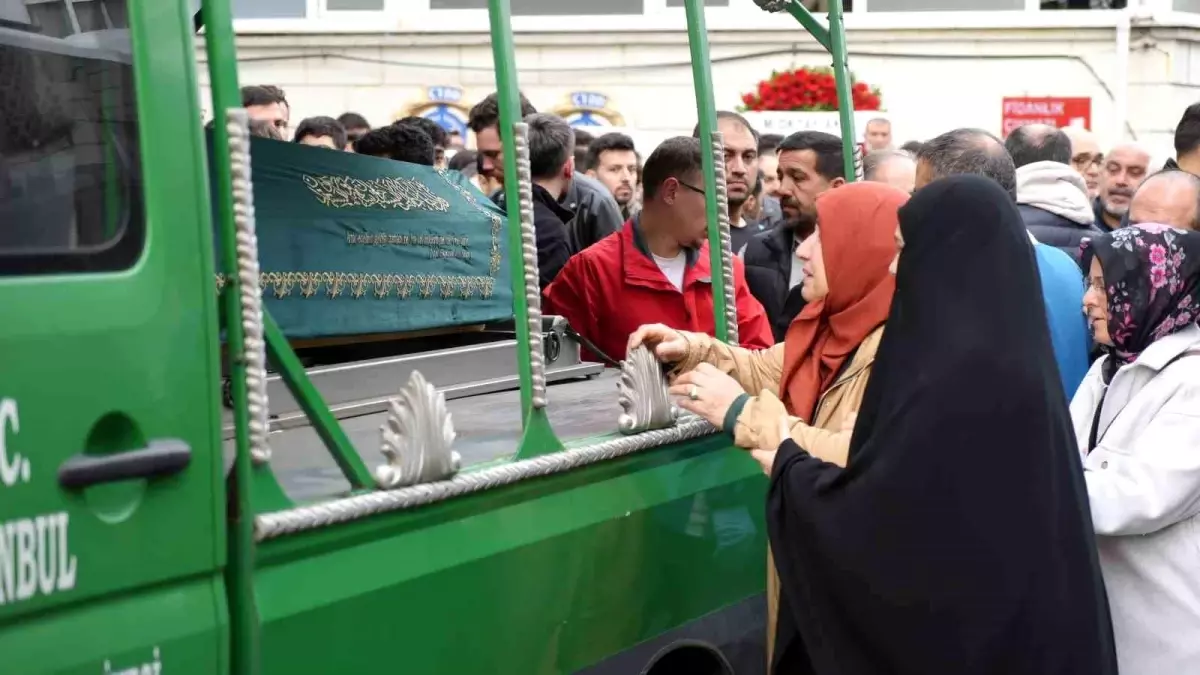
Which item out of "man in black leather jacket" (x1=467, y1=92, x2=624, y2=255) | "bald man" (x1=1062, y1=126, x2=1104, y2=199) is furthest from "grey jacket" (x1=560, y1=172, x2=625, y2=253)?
"bald man" (x1=1062, y1=126, x2=1104, y2=199)

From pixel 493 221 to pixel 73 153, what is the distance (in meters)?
1.93

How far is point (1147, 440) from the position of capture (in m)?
2.66

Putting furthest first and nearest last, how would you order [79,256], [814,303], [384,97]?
[384,97], [814,303], [79,256]

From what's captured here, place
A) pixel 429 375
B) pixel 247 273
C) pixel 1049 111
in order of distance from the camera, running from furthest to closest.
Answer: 1. pixel 1049 111
2. pixel 429 375
3. pixel 247 273

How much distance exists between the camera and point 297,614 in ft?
6.04

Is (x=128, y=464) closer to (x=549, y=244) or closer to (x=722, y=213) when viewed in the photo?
(x=722, y=213)

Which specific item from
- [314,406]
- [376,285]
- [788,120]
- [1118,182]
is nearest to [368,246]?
[376,285]

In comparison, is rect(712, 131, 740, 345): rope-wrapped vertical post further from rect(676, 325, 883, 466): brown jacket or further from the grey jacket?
the grey jacket

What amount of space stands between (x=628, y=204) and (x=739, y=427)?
180 inches

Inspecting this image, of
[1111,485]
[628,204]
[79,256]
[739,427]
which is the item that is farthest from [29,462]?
[628,204]

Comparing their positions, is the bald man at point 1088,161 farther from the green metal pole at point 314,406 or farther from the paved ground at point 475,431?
the green metal pole at point 314,406

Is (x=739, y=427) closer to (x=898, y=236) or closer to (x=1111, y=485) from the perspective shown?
(x=898, y=236)

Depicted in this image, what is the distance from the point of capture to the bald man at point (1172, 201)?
13.1 feet

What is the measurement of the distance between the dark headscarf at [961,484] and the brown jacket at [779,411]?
16cm
